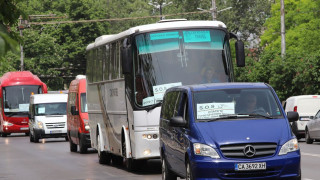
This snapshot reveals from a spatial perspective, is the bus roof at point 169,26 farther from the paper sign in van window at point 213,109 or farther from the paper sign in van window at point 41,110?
the paper sign in van window at point 41,110

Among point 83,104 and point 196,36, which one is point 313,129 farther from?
point 196,36

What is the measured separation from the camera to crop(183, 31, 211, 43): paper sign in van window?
18.8m

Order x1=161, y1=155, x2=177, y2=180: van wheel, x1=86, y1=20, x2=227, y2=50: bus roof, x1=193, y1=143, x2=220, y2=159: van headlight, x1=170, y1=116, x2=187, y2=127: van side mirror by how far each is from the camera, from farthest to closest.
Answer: x1=86, y1=20, x2=227, y2=50: bus roof → x1=161, y1=155, x2=177, y2=180: van wheel → x1=170, y1=116, x2=187, y2=127: van side mirror → x1=193, y1=143, x2=220, y2=159: van headlight

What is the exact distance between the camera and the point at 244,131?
12039 mm

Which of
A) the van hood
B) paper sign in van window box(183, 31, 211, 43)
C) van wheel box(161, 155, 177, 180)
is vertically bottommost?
van wheel box(161, 155, 177, 180)

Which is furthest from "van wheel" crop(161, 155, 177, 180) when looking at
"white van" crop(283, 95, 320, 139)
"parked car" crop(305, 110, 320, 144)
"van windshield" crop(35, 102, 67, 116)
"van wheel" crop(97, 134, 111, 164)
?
"van windshield" crop(35, 102, 67, 116)

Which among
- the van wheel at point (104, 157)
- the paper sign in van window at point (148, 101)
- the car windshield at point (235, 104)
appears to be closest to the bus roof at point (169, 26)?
the paper sign in van window at point (148, 101)

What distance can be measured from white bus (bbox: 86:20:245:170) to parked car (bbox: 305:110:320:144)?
1188 cm

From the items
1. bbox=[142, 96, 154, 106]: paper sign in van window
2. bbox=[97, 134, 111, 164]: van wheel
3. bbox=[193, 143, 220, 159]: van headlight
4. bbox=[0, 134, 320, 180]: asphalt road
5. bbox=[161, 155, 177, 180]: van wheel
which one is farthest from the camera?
bbox=[97, 134, 111, 164]: van wheel

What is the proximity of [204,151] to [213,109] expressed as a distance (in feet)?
3.67

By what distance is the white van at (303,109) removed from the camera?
33750mm

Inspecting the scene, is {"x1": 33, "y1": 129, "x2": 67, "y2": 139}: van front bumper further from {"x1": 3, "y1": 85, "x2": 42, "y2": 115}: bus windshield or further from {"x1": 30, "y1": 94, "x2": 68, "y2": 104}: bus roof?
{"x1": 3, "y1": 85, "x2": 42, "y2": 115}: bus windshield

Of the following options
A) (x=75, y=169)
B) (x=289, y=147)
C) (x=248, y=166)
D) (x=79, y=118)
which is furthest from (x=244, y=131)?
(x=79, y=118)

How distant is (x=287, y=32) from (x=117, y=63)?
5153 centimetres
